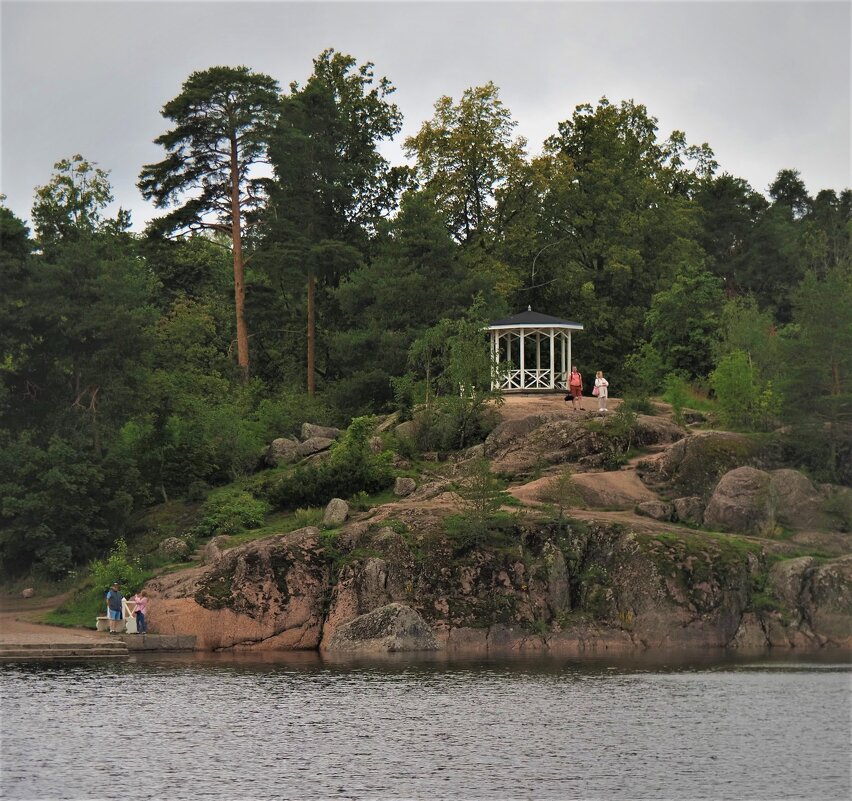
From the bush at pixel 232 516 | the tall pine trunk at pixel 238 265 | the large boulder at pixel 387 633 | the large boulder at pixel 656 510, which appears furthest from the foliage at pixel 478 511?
the tall pine trunk at pixel 238 265

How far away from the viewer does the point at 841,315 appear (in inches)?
2074

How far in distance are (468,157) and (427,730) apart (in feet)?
158

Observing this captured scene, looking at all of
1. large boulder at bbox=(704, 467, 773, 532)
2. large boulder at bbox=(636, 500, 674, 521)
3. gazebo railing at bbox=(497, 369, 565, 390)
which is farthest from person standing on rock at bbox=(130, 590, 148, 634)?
gazebo railing at bbox=(497, 369, 565, 390)

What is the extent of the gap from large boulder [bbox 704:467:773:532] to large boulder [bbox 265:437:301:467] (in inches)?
674

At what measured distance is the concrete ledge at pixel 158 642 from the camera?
4263 centimetres

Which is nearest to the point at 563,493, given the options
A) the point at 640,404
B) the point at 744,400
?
the point at 640,404

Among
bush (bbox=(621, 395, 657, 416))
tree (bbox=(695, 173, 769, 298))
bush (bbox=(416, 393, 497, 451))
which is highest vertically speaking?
tree (bbox=(695, 173, 769, 298))

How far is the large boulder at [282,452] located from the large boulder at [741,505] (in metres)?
17.1

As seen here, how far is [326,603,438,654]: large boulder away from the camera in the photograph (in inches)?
1651

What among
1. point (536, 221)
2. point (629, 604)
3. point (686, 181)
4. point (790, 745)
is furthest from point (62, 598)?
point (686, 181)

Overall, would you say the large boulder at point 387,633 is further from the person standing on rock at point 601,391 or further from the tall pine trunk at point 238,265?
the tall pine trunk at point 238,265

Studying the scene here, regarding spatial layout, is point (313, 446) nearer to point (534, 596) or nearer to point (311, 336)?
point (311, 336)

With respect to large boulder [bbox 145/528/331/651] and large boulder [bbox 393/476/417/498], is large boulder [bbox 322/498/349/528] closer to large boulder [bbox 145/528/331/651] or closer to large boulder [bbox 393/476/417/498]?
large boulder [bbox 145/528/331/651]

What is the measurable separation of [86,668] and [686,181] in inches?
2284
